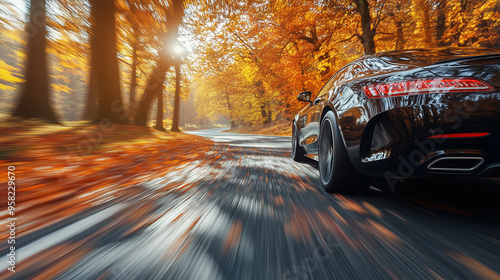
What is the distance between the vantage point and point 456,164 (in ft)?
5.94

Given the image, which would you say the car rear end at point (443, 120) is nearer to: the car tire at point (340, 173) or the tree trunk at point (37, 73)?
the car tire at point (340, 173)

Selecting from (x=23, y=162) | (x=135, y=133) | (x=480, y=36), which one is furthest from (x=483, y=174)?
(x=480, y=36)

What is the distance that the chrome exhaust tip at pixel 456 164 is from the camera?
1.78 meters

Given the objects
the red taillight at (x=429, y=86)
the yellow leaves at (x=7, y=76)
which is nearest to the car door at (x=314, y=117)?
the red taillight at (x=429, y=86)

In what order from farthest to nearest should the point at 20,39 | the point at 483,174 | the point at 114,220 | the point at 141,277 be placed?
the point at 20,39, the point at 114,220, the point at 483,174, the point at 141,277

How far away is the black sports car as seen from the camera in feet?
5.80

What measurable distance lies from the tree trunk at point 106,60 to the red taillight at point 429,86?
866 centimetres

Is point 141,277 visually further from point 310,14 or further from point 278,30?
point 278,30

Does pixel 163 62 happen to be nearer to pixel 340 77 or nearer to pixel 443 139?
pixel 340 77

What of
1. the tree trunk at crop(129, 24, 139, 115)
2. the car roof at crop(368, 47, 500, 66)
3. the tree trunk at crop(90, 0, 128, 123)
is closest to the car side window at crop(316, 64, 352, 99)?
the car roof at crop(368, 47, 500, 66)

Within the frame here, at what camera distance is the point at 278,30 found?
14.4 meters

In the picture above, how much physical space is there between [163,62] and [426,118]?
12.6 m

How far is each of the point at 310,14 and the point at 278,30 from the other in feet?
7.34

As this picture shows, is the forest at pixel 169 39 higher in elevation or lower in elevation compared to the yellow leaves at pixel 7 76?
higher
